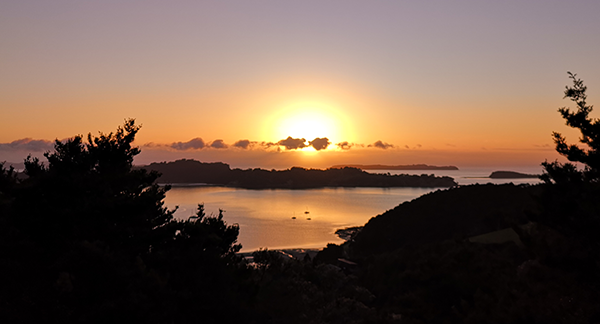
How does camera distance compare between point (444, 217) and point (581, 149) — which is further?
point (444, 217)

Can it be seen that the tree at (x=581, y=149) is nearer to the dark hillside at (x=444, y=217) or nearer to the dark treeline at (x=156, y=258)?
the dark treeline at (x=156, y=258)

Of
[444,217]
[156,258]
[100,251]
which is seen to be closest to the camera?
[100,251]

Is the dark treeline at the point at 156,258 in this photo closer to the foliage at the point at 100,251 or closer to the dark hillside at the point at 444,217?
Result: the foliage at the point at 100,251

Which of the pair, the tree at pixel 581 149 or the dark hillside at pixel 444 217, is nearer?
the tree at pixel 581 149

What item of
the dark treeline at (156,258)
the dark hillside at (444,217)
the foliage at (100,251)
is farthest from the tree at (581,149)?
the dark hillside at (444,217)

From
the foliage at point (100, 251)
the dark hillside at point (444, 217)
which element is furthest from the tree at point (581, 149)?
the dark hillside at point (444, 217)

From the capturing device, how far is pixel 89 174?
1947 cm

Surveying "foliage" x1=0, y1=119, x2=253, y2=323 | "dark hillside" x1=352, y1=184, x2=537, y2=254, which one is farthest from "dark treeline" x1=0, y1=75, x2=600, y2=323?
"dark hillside" x1=352, y1=184, x2=537, y2=254

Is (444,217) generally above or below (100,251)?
below

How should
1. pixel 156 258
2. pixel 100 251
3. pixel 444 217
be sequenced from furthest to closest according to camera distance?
1. pixel 444 217
2. pixel 156 258
3. pixel 100 251

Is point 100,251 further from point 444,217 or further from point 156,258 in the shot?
point 444,217

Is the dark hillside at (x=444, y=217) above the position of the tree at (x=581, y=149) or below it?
below

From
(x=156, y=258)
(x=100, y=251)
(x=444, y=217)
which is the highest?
(x=100, y=251)

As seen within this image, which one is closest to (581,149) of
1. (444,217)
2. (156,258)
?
(156,258)
